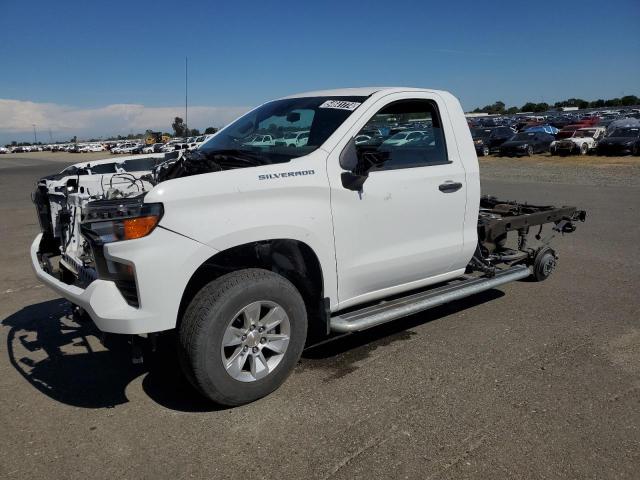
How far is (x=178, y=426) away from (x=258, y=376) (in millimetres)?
567

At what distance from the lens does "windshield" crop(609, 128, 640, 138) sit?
88.6 feet

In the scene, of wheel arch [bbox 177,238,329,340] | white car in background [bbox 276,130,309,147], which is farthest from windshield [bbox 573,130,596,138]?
wheel arch [bbox 177,238,329,340]

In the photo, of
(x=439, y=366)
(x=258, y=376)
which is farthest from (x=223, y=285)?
(x=439, y=366)

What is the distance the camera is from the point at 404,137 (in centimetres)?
436

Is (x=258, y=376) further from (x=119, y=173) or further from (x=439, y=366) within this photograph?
(x=119, y=173)

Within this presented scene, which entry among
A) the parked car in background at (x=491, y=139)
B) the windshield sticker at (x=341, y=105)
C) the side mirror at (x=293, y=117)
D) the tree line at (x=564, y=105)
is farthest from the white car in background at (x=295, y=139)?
the tree line at (x=564, y=105)

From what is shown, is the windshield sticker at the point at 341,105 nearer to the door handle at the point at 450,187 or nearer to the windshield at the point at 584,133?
the door handle at the point at 450,187

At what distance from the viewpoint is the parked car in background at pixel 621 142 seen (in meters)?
26.0

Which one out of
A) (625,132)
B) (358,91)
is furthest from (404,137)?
(625,132)

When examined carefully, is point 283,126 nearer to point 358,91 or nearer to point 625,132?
point 358,91

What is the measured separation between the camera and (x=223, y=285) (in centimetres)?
324

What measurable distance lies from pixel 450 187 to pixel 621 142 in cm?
2615

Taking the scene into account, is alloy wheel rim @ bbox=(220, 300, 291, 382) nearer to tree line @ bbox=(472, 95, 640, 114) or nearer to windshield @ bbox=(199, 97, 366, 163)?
windshield @ bbox=(199, 97, 366, 163)

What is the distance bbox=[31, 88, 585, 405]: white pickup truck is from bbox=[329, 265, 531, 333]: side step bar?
15 millimetres
